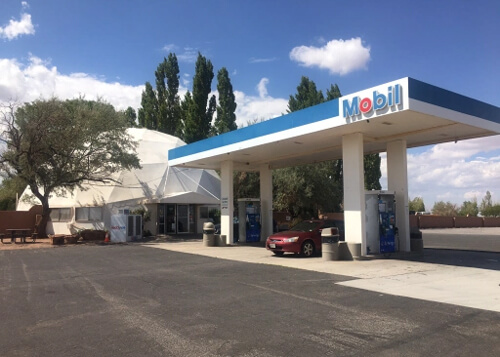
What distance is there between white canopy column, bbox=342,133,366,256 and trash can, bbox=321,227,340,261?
1.89 ft

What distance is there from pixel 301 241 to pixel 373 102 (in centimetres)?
585

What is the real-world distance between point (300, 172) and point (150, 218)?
39.7 ft

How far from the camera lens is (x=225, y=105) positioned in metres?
46.6

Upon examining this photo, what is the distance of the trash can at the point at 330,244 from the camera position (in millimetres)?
14406

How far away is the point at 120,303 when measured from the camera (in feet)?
26.8

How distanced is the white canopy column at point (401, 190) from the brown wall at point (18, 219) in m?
29.1

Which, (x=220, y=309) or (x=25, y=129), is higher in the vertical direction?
(x=25, y=129)

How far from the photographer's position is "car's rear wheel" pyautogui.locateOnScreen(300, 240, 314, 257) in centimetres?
1587

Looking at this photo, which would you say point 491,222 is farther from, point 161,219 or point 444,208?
point 161,219

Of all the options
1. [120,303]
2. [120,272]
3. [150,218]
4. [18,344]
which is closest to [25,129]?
[150,218]

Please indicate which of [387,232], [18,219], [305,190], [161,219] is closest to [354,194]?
[387,232]

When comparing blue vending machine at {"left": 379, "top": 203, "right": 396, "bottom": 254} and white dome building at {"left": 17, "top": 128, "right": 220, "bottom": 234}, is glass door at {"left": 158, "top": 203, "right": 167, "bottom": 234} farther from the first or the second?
blue vending machine at {"left": 379, "top": 203, "right": 396, "bottom": 254}

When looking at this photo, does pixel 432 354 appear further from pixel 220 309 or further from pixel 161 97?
pixel 161 97

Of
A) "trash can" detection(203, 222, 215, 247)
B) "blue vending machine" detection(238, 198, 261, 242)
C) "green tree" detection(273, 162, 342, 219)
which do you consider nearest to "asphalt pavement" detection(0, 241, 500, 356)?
"trash can" detection(203, 222, 215, 247)
